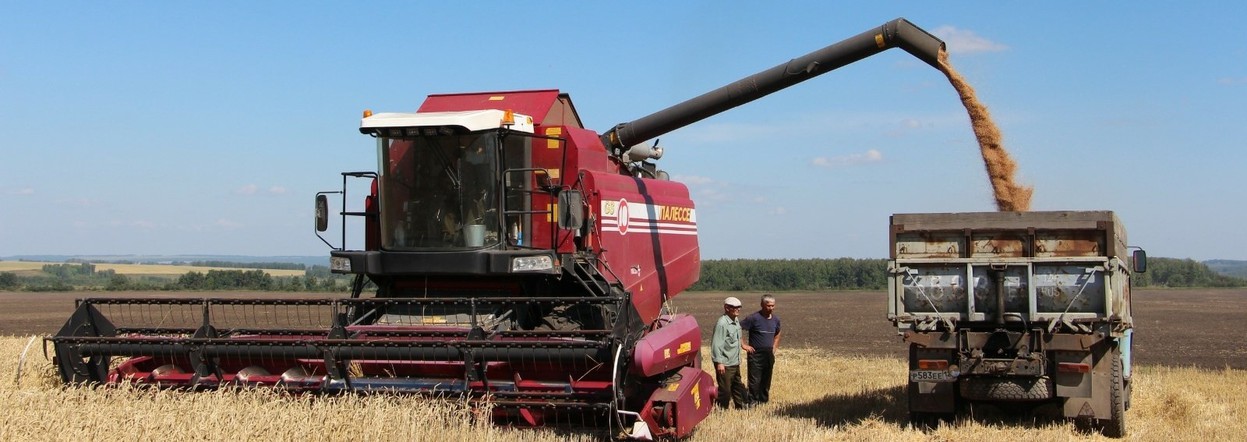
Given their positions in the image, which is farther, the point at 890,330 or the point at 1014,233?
the point at 890,330

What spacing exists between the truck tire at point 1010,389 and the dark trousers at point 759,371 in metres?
2.81

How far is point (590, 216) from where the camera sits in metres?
9.59

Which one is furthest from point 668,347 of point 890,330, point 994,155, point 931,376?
point 890,330

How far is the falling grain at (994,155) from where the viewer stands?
35.0 ft

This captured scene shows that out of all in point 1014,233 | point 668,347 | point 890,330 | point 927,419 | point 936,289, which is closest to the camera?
point 668,347

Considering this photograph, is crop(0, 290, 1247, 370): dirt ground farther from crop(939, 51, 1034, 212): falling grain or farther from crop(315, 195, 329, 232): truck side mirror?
crop(315, 195, 329, 232): truck side mirror

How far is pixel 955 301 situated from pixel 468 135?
388 cm

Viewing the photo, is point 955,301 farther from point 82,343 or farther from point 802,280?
point 802,280

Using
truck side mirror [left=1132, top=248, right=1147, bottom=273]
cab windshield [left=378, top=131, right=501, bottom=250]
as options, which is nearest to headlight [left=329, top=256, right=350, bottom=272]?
cab windshield [left=378, top=131, right=501, bottom=250]

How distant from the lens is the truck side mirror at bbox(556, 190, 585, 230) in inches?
331

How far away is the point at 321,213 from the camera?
9586 millimetres

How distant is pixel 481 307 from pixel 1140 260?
598 cm

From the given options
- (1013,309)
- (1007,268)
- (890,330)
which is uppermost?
(1007,268)

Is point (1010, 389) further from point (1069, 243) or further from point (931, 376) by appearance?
point (1069, 243)
